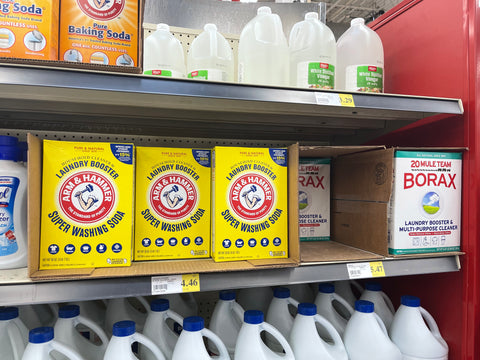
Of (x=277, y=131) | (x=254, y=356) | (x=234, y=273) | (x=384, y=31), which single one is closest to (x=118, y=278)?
(x=234, y=273)

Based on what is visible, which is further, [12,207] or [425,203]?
[425,203]

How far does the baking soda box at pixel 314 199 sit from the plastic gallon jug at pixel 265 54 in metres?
0.37

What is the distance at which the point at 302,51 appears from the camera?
1497 millimetres

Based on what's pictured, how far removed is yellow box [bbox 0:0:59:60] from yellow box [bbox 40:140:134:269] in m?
0.24

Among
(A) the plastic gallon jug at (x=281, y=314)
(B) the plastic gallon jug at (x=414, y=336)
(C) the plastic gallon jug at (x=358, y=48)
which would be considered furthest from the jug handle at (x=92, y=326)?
(C) the plastic gallon jug at (x=358, y=48)

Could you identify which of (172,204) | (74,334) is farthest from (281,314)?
(74,334)

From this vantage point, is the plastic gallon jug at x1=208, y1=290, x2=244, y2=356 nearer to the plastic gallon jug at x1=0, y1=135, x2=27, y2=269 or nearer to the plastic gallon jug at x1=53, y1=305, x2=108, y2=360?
the plastic gallon jug at x1=53, y1=305, x2=108, y2=360

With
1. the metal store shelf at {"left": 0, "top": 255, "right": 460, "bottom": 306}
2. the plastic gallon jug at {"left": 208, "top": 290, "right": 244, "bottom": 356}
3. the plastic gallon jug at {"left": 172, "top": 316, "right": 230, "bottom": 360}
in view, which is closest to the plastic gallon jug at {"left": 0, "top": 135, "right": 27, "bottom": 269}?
the metal store shelf at {"left": 0, "top": 255, "right": 460, "bottom": 306}

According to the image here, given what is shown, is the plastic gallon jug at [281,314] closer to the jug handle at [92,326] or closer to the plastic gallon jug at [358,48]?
the jug handle at [92,326]

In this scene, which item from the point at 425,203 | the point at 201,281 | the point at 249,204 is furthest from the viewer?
the point at 425,203

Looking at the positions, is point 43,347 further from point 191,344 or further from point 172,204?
point 172,204

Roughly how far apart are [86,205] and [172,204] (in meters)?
0.27

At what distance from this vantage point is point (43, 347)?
94 centimetres

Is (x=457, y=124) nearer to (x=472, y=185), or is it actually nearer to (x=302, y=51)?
(x=472, y=185)
